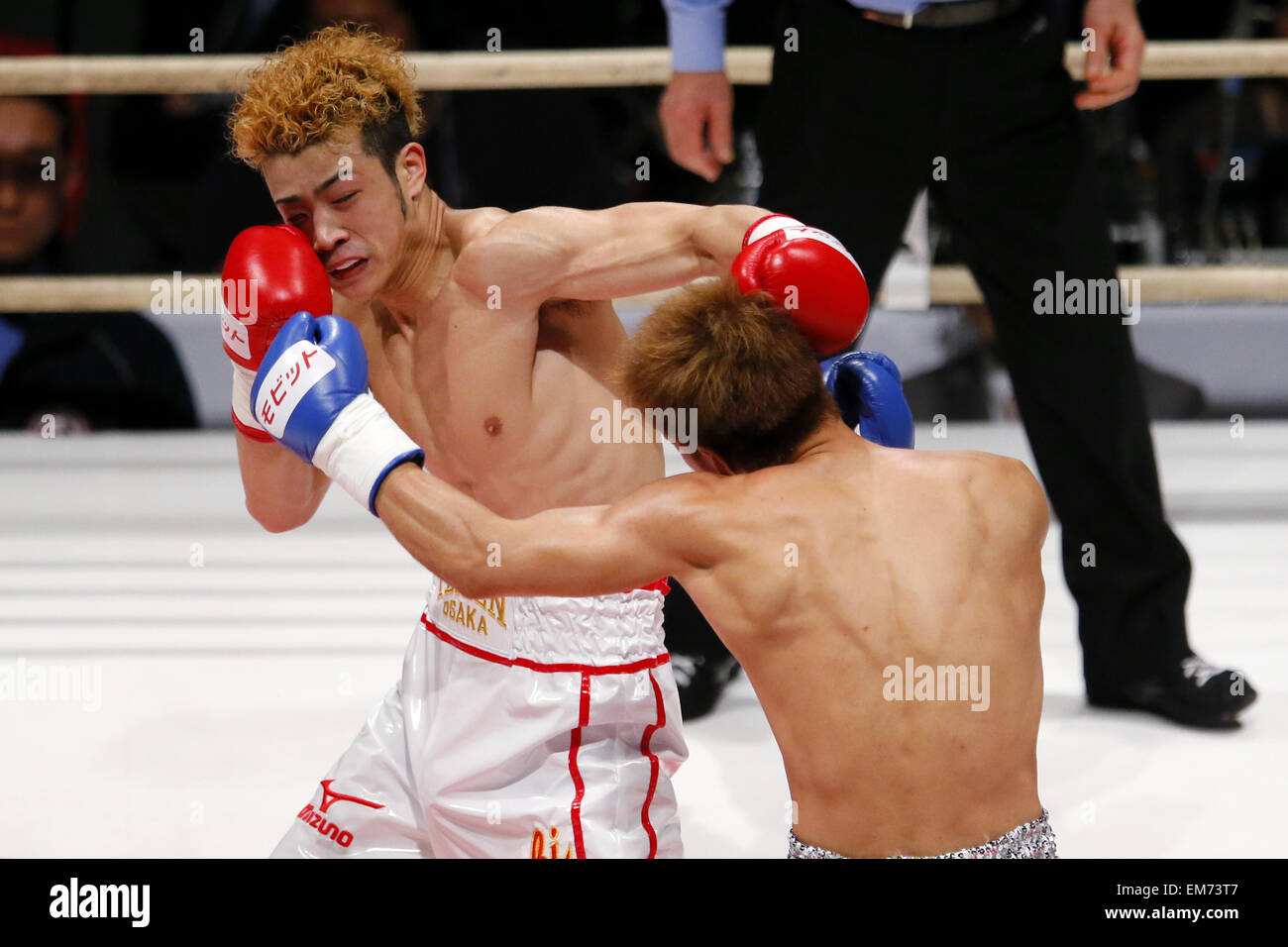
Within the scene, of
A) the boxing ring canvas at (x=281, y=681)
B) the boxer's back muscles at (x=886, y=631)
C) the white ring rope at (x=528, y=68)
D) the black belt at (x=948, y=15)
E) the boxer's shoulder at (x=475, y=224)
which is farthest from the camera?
the white ring rope at (x=528, y=68)

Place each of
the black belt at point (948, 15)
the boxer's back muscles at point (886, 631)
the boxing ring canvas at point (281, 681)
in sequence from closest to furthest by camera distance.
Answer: the boxer's back muscles at point (886, 631) < the boxing ring canvas at point (281, 681) < the black belt at point (948, 15)

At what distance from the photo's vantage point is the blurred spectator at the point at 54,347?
3707 millimetres

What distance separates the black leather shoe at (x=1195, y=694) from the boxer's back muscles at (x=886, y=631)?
89cm

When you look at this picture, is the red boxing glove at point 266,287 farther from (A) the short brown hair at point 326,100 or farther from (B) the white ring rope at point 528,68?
(B) the white ring rope at point 528,68

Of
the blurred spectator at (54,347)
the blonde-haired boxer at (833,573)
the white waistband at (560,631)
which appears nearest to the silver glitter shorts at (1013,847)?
the blonde-haired boxer at (833,573)

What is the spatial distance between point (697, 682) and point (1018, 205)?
782 millimetres

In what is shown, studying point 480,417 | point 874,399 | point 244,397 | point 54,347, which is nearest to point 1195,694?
point 874,399

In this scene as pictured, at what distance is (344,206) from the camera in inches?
55.6

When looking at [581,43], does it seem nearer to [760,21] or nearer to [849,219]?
[760,21]

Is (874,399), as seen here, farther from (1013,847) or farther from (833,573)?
(1013,847)

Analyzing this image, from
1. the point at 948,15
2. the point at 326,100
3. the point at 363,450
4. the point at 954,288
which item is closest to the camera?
the point at 363,450

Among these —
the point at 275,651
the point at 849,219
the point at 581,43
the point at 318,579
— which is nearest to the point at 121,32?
the point at 581,43

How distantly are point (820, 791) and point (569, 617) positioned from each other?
39cm

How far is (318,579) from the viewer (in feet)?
8.43
